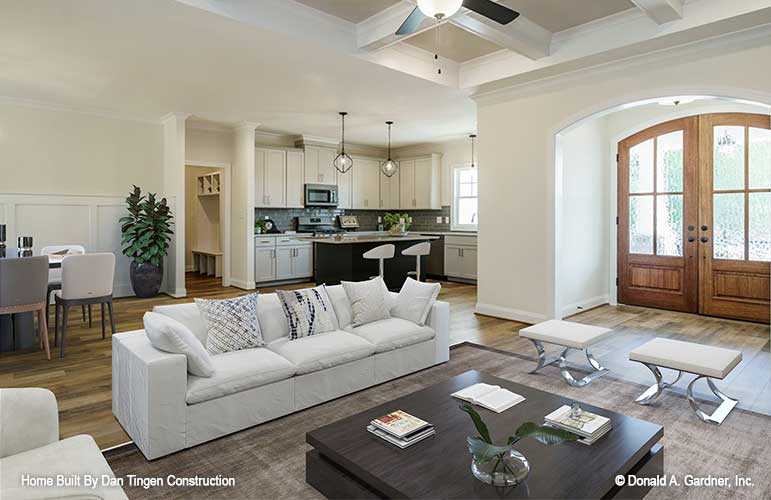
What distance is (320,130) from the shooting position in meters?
8.44

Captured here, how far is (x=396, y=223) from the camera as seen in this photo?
32.4 ft

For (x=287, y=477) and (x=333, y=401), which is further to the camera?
(x=333, y=401)

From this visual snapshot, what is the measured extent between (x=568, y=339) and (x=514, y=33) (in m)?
2.76

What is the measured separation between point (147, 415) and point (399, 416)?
51.6 inches

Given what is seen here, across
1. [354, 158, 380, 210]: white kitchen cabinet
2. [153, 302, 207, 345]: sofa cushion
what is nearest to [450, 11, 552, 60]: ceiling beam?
[153, 302, 207, 345]: sofa cushion

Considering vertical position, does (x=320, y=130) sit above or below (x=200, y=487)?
above

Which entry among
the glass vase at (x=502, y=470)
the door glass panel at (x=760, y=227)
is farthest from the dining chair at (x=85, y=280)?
the door glass panel at (x=760, y=227)

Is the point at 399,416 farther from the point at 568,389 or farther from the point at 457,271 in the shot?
the point at 457,271

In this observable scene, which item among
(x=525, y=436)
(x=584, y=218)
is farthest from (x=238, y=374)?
(x=584, y=218)

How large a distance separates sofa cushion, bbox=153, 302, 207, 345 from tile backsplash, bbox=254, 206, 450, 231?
19.1ft

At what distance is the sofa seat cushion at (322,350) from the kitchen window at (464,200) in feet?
21.0

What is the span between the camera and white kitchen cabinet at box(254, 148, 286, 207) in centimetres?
840

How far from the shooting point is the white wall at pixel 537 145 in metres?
4.28

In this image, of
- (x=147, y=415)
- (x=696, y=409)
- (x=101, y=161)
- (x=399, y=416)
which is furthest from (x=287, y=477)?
(x=101, y=161)
